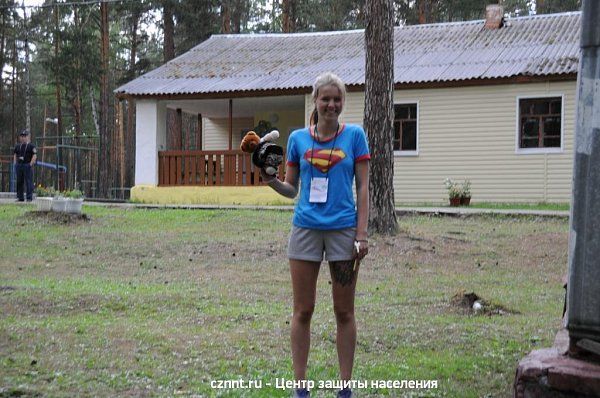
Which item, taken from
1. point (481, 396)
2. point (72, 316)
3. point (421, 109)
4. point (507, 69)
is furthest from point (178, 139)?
point (481, 396)

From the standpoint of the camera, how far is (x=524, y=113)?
69.4 ft

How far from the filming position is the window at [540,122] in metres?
20.7

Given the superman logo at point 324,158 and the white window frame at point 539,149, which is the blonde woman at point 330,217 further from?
the white window frame at point 539,149

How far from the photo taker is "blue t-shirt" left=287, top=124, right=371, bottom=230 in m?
4.54

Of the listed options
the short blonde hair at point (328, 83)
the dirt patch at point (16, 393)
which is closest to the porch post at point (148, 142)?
the dirt patch at point (16, 393)

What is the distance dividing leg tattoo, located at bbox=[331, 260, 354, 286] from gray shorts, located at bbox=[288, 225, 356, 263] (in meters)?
0.03

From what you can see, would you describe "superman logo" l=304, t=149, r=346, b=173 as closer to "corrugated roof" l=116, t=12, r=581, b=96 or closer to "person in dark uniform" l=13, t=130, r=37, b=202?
"corrugated roof" l=116, t=12, r=581, b=96

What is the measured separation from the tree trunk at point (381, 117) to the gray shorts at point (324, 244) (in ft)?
27.5

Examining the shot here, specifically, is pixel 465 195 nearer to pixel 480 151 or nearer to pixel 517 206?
pixel 517 206

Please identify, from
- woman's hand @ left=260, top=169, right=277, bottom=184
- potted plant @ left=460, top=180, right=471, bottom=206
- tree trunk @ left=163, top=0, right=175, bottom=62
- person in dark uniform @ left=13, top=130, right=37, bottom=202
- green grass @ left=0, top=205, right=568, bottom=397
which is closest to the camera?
woman's hand @ left=260, top=169, right=277, bottom=184

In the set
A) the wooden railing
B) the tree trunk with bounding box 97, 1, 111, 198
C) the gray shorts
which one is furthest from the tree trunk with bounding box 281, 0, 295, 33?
the gray shorts

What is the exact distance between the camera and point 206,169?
23312mm

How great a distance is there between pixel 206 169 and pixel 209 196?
0.92m

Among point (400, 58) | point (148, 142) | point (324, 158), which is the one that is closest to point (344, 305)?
point (324, 158)
